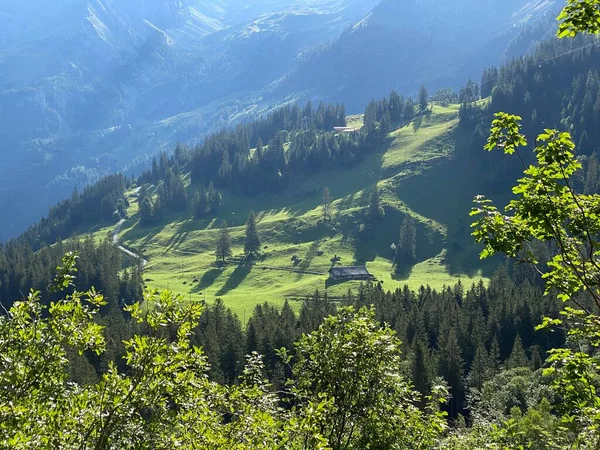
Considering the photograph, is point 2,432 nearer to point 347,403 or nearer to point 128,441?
point 128,441

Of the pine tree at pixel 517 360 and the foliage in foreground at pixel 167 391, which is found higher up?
the foliage in foreground at pixel 167 391

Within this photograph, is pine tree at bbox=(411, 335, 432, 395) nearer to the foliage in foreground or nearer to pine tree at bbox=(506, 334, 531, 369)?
pine tree at bbox=(506, 334, 531, 369)

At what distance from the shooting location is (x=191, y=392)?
14102mm

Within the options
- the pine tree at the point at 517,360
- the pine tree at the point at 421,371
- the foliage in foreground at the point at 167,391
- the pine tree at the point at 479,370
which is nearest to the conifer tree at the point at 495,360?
the pine tree at the point at 479,370

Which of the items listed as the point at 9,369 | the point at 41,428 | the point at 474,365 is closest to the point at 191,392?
the point at 41,428

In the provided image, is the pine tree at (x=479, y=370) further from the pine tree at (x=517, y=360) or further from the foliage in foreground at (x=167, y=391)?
the foliage in foreground at (x=167, y=391)

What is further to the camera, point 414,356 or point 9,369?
point 414,356

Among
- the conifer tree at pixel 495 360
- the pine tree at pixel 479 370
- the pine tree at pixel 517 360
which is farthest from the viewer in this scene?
the conifer tree at pixel 495 360

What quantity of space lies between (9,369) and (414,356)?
87.9 meters

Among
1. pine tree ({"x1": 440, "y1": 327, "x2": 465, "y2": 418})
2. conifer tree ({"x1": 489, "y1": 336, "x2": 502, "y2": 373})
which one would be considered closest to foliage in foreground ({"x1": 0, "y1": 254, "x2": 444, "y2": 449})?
pine tree ({"x1": 440, "y1": 327, "x2": 465, "y2": 418})

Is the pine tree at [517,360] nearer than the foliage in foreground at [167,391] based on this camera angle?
No

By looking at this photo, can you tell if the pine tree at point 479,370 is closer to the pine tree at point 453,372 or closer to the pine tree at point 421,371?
the pine tree at point 453,372

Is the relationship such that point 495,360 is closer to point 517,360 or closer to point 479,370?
point 517,360

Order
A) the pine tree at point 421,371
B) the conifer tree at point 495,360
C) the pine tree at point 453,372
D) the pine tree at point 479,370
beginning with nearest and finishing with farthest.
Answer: the pine tree at point 421,371 → the pine tree at point 479,370 → the conifer tree at point 495,360 → the pine tree at point 453,372
